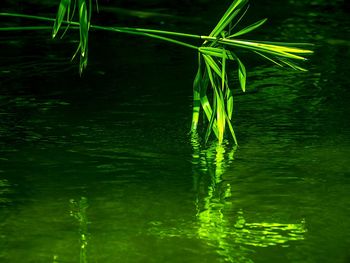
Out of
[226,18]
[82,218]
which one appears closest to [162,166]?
[82,218]

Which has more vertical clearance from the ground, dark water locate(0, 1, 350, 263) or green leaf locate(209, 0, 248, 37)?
green leaf locate(209, 0, 248, 37)

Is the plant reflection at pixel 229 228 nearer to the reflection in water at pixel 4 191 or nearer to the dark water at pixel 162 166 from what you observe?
the dark water at pixel 162 166

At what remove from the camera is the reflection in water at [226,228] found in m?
2.65

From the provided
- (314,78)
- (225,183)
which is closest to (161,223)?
(225,183)

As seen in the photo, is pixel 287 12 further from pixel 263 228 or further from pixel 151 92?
pixel 263 228

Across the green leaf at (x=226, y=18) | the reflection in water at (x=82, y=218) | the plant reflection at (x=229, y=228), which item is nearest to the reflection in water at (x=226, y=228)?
the plant reflection at (x=229, y=228)

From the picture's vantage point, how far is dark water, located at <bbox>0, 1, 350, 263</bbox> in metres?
2.69

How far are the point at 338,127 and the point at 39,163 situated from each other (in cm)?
146

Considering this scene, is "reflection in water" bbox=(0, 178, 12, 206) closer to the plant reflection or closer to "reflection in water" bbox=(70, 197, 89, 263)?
"reflection in water" bbox=(70, 197, 89, 263)

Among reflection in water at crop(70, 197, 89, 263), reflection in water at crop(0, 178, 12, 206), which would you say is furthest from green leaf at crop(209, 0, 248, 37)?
reflection in water at crop(0, 178, 12, 206)

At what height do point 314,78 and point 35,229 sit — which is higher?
point 314,78

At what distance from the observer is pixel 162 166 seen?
3.48m

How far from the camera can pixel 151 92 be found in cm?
482

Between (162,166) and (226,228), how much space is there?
72 cm
